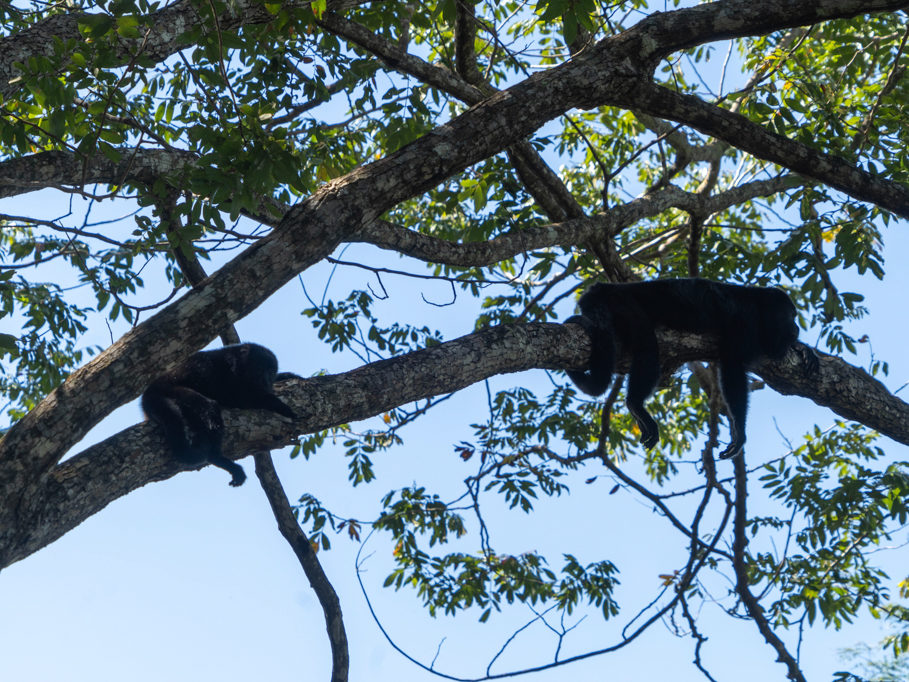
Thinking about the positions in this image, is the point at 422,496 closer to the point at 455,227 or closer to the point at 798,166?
the point at 455,227

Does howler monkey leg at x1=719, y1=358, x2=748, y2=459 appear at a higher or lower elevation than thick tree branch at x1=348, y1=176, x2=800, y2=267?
lower

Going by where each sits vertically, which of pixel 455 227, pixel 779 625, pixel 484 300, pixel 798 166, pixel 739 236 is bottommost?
pixel 779 625

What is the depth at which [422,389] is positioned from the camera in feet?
13.3

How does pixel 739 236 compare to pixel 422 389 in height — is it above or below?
above

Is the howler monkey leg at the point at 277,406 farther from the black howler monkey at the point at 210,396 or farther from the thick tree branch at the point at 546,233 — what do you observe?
the thick tree branch at the point at 546,233

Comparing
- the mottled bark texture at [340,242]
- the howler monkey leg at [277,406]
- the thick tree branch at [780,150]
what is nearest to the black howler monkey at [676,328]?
the mottled bark texture at [340,242]

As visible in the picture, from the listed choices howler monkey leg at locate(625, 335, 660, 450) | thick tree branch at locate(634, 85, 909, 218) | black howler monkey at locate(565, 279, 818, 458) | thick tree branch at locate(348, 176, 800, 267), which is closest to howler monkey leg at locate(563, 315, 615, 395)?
black howler monkey at locate(565, 279, 818, 458)

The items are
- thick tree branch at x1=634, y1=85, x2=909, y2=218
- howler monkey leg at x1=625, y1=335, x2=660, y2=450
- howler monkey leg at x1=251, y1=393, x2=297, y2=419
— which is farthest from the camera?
howler monkey leg at x1=625, y1=335, x2=660, y2=450

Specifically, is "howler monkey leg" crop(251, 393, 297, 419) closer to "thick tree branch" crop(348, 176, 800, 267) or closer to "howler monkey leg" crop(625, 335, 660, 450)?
"thick tree branch" crop(348, 176, 800, 267)

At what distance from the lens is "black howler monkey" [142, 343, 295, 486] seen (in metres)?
3.61

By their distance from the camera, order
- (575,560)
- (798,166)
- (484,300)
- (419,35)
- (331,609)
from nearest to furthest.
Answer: (798,166), (331,609), (575,560), (484,300), (419,35)

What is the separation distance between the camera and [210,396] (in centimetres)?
542

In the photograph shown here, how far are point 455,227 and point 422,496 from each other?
352cm

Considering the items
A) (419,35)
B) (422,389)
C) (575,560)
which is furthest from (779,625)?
(419,35)
